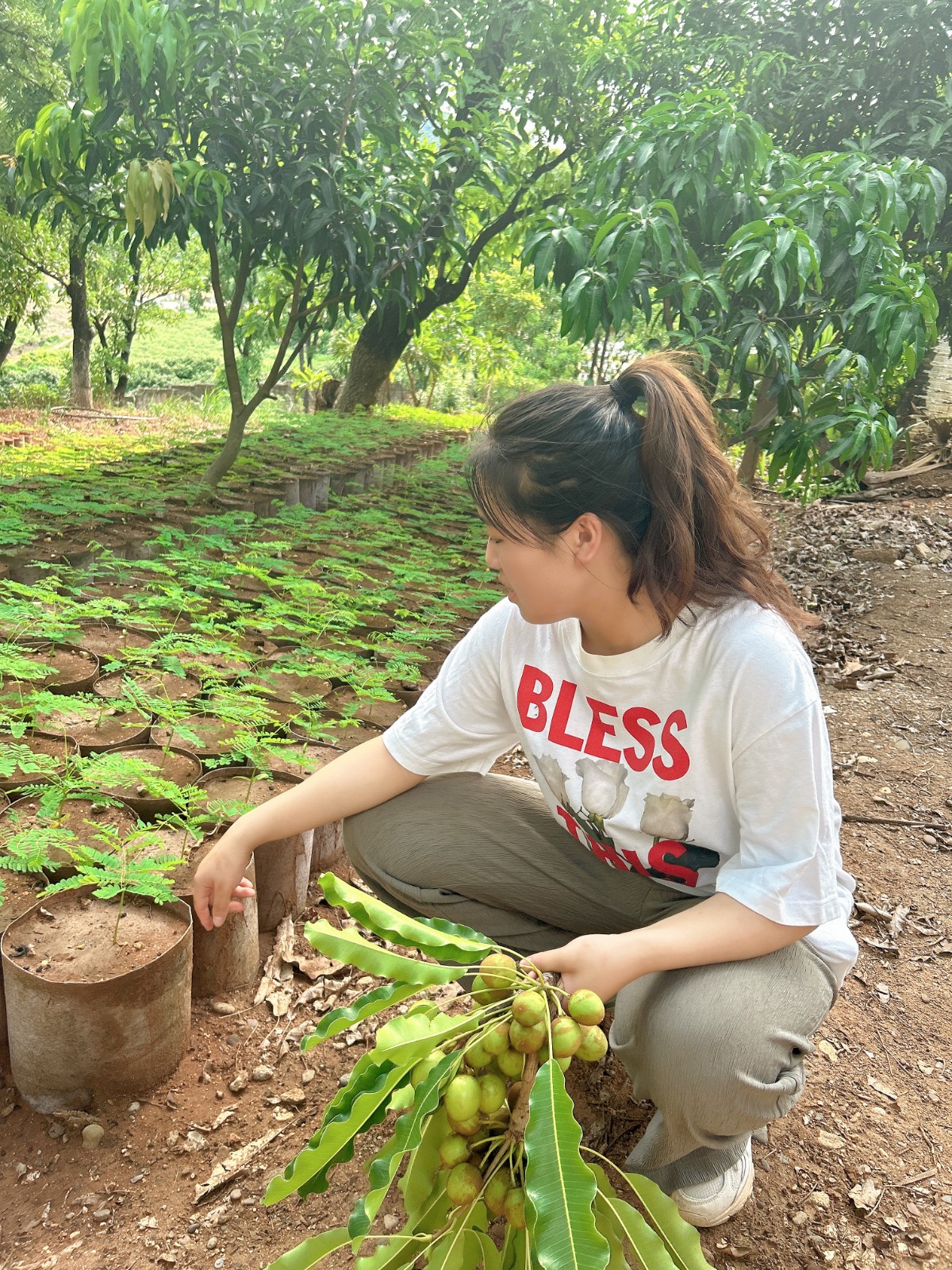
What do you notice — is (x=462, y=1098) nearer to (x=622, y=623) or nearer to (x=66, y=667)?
(x=622, y=623)

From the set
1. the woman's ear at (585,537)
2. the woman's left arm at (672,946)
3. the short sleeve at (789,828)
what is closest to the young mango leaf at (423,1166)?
the woman's left arm at (672,946)

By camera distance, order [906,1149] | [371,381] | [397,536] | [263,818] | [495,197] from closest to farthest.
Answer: [263,818], [906,1149], [397,536], [495,197], [371,381]

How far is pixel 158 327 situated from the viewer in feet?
104

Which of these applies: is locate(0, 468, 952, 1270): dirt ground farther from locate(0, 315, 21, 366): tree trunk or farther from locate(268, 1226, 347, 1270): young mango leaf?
locate(0, 315, 21, 366): tree trunk

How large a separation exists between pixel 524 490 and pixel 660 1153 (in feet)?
3.23

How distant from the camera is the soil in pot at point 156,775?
1918 millimetres

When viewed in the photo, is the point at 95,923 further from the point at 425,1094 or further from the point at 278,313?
the point at 278,313

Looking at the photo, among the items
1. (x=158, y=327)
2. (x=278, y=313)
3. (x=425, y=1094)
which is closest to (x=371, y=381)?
(x=278, y=313)

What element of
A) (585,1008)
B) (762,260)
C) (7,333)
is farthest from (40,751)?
(7,333)

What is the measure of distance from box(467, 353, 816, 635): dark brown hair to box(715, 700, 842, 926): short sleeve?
0.65 feet

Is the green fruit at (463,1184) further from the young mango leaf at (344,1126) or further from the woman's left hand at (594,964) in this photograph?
the woman's left hand at (594,964)

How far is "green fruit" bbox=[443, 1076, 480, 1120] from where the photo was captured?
966 millimetres

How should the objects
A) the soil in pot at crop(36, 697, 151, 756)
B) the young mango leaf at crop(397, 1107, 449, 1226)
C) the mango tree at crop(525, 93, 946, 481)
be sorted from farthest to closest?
the mango tree at crop(525, 93, 946, 481) → the soil in pot at crop(36, 697, 151, 756) → the young mango leaf at crop(397, 1107, 449, 1226)

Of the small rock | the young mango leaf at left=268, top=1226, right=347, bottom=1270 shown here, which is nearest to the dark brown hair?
the young mango leaf at left=268, top=1226, right=347, bottom=1270
